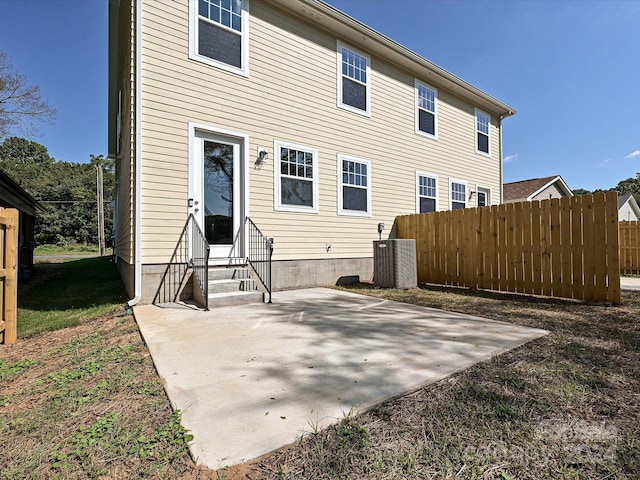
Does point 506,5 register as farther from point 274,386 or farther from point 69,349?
point 69,349

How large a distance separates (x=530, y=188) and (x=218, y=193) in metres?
19.3

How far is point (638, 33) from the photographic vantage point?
8.29 m

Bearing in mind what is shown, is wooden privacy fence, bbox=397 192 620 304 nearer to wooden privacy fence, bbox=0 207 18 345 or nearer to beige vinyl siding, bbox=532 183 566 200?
wooden privacy fence, bbox=0 207 18 345

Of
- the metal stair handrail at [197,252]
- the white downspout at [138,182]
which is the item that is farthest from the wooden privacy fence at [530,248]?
the white downspout at [138,182]

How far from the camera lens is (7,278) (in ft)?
12.2

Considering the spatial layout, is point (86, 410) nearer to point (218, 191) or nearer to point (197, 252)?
point (197, 252)

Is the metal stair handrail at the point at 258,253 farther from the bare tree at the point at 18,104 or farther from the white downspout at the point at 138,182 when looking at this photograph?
the bare tree at the point at 18,104

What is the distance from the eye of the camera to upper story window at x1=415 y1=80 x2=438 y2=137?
976cm

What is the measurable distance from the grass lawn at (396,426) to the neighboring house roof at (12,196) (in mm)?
7656

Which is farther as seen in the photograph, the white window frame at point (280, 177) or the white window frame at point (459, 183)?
the white window frame at point (459, 183)

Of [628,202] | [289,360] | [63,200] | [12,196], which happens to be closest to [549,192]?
[628,202]

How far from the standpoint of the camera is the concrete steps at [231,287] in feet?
16.6

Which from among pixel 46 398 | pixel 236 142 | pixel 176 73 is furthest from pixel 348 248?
pixel 46 398

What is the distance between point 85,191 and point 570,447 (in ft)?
128
